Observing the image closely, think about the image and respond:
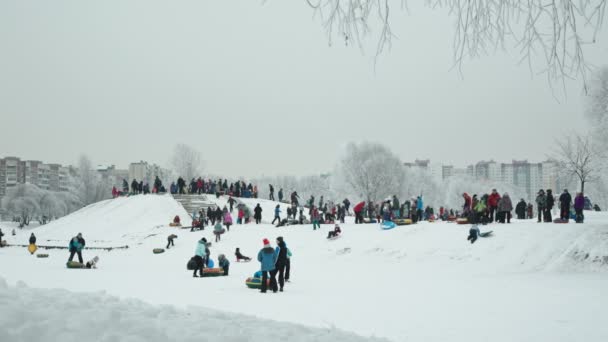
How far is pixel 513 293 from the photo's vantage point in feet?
37.7

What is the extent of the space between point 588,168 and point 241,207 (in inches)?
1148

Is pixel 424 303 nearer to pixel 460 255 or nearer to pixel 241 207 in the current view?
pixel 460 255

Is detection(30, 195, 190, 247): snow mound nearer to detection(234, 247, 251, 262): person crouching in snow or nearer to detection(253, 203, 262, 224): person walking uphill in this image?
detection(253, 203, 262, 224): person walking uphill

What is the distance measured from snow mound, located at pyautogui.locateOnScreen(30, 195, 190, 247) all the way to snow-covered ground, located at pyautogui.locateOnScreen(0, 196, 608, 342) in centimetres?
654

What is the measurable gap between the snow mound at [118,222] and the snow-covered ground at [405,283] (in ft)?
21.5

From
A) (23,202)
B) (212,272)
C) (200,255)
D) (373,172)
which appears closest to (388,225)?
(212,272)

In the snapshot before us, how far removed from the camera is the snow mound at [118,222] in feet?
117

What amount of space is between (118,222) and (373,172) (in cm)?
3612

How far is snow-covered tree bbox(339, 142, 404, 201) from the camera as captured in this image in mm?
66062

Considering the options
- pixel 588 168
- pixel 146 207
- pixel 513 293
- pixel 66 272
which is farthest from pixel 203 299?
pixel 588 168

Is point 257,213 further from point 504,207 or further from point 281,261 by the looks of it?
point 281,261

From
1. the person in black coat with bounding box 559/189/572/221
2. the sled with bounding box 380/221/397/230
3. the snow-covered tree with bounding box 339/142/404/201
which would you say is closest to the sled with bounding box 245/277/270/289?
the sled with bounding box 380/221/397/230

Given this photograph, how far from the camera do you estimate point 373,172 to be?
66688 mm

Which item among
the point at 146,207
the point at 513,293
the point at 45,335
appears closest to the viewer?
the point at 45,335
